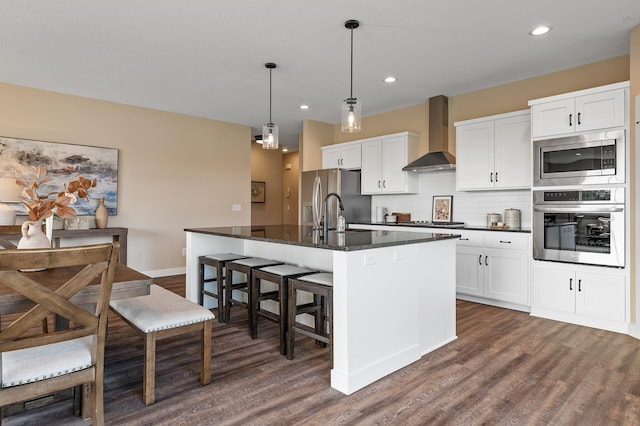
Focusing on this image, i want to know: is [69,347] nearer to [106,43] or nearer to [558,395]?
[558,395]

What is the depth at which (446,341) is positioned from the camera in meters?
3.05

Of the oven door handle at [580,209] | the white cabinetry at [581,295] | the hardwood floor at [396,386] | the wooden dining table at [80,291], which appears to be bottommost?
the hardwood floor at [396,386]

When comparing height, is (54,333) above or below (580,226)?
below

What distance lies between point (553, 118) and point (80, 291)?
13.8 feet

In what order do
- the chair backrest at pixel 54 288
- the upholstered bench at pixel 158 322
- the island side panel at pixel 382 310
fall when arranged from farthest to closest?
1. the island side panel at pixel 382 310
2. the upholstered bench at pixel 158 322
3. the chair backrest at pixel 54 288

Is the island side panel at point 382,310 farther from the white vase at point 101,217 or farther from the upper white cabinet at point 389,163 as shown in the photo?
the white vase at point 101,217

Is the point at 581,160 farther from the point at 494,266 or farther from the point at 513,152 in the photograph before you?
the point at 494,266

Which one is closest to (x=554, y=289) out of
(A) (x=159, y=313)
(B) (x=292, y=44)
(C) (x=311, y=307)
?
(C) (x=311, y=307)

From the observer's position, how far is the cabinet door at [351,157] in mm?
6098

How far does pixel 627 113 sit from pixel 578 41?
2.61 ft

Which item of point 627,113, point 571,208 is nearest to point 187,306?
point 571,208

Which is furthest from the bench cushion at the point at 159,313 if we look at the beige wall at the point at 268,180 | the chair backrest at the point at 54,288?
the beige wall at the point at 268,180

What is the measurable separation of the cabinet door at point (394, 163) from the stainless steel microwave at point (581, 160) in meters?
1.89

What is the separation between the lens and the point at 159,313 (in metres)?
2.19
